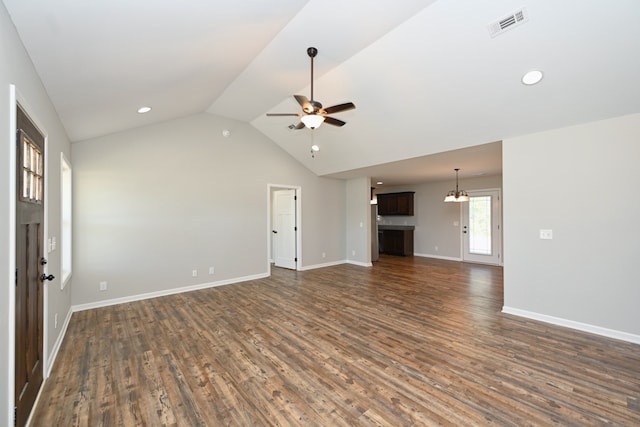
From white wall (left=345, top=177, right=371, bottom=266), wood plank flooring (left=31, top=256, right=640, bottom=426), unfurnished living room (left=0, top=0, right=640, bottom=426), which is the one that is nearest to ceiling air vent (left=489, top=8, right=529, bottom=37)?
unfurnished living room (left=0, top=0, right=640, bottom=426)

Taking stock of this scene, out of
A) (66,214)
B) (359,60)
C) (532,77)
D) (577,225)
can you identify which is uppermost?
(359,60)

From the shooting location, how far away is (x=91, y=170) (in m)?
4.16

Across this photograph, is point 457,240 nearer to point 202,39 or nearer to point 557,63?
point 557,63

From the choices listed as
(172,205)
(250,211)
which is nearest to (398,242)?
(250,211)

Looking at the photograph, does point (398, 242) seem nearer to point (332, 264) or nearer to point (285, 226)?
point (332, 264)

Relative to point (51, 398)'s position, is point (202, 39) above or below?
above

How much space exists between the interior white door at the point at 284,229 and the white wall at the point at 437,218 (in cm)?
451

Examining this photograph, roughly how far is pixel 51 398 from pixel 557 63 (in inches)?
206

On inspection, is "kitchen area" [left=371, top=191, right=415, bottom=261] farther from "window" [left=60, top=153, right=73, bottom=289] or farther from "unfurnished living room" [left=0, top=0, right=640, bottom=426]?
"window" [left=60, top=153, right=73, bottom=289]

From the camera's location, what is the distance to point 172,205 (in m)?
4.89

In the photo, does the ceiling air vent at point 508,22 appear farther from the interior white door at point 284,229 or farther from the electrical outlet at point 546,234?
the interior white door at point 284,229

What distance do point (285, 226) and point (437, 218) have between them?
487 cm

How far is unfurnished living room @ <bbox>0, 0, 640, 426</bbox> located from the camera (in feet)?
6.30

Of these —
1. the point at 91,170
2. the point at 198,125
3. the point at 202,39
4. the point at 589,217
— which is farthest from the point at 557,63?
the point at 91,170
